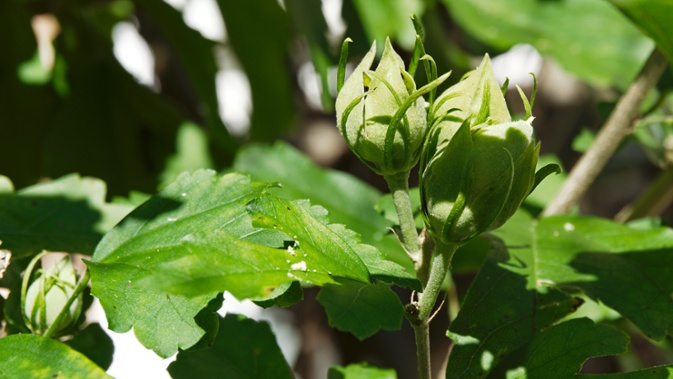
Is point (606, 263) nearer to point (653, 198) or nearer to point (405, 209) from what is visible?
point (405, 209)

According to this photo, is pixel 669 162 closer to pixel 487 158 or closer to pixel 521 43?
pixel 521 43

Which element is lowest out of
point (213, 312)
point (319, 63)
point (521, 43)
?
point (213, 312)

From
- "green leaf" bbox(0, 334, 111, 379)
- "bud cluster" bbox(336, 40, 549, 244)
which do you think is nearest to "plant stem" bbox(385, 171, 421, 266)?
"bud cluster" bbox(336, 40, 549, 244)

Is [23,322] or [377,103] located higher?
[377,103]

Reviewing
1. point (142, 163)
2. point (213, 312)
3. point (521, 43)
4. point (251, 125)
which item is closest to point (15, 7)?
point (142, 163)

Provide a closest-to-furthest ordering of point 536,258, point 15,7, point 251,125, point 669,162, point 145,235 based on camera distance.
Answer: point 145,235, point 536,258, point 669,162, point 15,7, point 251,125

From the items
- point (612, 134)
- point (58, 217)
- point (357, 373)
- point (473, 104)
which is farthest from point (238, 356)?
point (612, 134)

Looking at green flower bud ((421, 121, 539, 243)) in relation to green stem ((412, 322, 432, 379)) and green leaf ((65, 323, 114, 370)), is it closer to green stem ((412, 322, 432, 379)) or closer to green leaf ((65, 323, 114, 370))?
green stem ((412, 322, 432, 379))

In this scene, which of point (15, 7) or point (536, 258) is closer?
point (536, 258)
